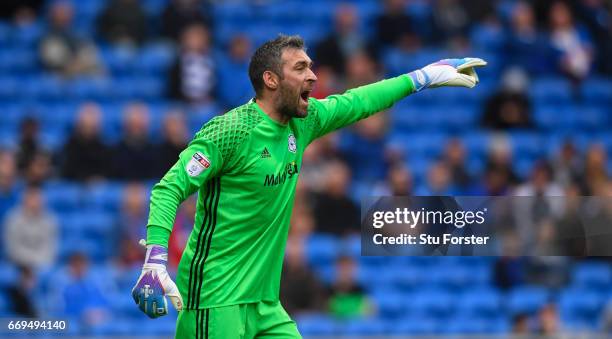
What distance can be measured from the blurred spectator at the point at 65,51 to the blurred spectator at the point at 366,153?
3.41 metres

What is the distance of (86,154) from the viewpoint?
528 inches

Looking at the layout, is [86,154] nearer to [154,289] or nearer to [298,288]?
[298,288]

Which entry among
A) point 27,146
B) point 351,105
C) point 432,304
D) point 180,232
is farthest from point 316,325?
point 351,105

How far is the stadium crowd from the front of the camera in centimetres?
1246

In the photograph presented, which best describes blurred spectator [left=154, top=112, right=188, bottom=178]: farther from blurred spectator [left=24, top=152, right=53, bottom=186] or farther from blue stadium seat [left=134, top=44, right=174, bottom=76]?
blue stadium seat [left=134, top=44, right=174, bottom=76]

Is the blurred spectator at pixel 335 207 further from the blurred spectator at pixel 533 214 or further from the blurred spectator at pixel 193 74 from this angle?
the blurred spectator at pixel 533 214

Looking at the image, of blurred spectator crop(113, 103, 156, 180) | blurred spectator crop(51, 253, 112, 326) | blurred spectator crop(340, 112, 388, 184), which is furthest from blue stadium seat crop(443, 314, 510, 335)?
blurred spectator crop(113, 103, 156, 180)

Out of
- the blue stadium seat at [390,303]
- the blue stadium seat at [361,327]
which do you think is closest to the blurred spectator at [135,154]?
the blue stadium seat at [390,303]

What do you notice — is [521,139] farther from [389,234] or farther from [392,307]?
[389,234]

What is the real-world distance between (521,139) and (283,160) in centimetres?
897

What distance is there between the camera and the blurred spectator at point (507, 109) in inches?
570

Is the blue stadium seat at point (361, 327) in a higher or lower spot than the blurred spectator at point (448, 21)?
lower

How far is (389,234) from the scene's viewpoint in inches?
263

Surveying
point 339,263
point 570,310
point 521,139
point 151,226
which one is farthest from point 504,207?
point 521,139
